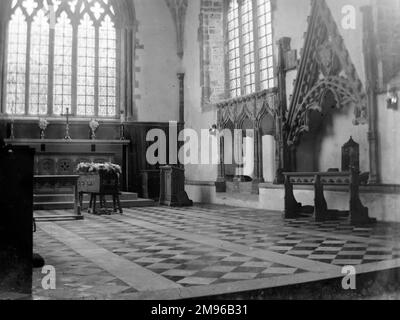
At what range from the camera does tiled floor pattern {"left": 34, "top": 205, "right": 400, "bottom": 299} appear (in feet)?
11.4

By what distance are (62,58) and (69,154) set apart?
12.1 feet

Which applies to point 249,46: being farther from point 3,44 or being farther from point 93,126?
point 3,44

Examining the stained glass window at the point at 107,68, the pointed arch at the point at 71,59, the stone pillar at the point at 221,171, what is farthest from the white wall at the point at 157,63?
the stone pillar at the point at 221,171

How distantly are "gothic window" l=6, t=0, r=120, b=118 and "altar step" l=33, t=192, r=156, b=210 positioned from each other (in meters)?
3.93

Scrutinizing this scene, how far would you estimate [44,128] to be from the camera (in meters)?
14.3

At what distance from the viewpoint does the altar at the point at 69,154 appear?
1352cm

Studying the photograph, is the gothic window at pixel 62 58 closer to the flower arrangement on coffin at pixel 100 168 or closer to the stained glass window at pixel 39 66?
the stained glass window at pixel 39 66

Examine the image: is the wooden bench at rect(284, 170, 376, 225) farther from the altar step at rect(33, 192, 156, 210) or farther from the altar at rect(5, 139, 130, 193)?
the altar at rect(5, 139, 130, 193)

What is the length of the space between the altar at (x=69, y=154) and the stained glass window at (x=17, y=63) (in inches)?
62.1

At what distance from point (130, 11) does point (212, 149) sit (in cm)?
599

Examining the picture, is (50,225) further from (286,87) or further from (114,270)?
(286,87)

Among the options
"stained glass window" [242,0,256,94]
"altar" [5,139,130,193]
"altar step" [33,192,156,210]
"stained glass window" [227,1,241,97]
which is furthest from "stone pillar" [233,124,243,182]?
"altar" [5,139,130,193]

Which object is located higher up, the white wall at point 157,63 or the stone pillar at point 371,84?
the white wall at point 157,63
